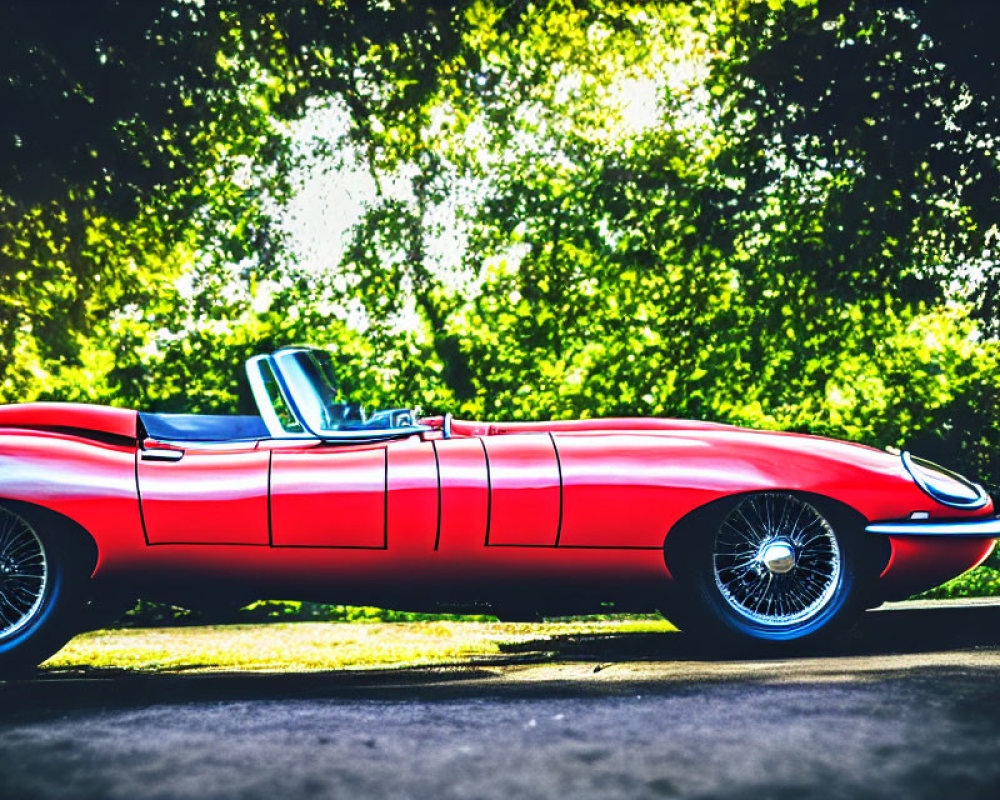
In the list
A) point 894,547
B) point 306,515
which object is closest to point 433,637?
point 306,515

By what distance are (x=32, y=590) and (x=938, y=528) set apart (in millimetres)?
3834

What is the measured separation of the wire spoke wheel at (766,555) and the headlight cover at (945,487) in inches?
18.3

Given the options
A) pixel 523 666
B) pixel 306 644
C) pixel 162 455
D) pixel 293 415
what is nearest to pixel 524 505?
pixel 523 666

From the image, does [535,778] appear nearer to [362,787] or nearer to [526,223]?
[362,787]

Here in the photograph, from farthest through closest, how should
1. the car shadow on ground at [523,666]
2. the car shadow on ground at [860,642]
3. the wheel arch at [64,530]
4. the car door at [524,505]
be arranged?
1. the car shadow on ground at [860,642]
2. the wheel arch at [64,530]
3. the car door at [524,505]
4. the car shadow on ground at [523,666]

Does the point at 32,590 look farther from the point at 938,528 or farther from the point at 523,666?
the point at 938,528

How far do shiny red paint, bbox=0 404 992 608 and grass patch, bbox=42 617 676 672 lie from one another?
3.03ft

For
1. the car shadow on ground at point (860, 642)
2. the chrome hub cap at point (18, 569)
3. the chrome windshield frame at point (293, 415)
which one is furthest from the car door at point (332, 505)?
the car shadow on ground at point (860, 642)

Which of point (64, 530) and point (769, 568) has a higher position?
point (64, 530)

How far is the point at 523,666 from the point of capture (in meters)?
4.84

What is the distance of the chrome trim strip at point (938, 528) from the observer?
4379 millimetres

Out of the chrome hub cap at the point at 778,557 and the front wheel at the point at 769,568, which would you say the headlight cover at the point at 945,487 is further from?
the chrome hub cap at the point at 778,557

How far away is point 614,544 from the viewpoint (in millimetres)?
4359

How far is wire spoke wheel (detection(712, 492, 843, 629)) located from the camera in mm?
4426
